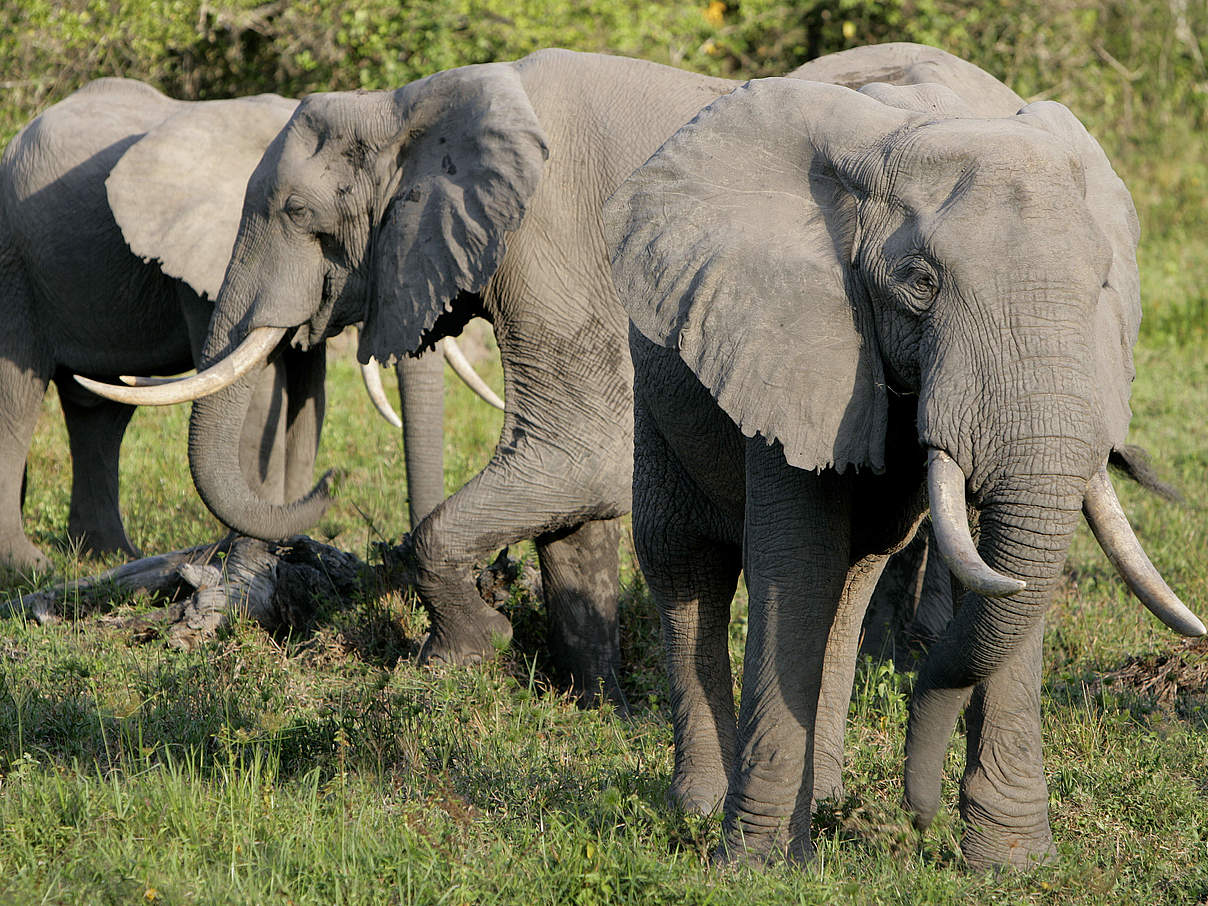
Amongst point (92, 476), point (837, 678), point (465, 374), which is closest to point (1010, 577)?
point (837, 678)

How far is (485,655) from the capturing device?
5.33 m

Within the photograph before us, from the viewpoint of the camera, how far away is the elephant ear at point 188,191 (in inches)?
249

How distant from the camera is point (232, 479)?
579 cm

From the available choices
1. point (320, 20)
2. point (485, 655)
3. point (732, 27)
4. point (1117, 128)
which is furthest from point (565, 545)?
point (1117, 128)

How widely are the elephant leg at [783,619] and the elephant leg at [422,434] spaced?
3.10 meters

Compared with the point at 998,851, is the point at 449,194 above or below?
above

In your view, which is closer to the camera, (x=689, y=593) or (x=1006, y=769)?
(x=1006, y=769)

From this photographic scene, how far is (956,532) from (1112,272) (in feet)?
2.41

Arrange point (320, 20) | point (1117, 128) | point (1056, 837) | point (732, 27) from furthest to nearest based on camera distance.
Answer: point (1117, 128) → point (732, 27) → point (320, 20) → point (1056, 837)

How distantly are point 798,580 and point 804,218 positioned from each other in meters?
0.77

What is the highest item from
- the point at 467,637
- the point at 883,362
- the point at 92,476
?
the point at 883,362

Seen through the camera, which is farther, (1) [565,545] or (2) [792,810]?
(1) [565,545]

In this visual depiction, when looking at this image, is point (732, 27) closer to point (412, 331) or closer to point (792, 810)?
point (412, 331)

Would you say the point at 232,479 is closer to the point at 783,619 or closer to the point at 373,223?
the point at 373,223
